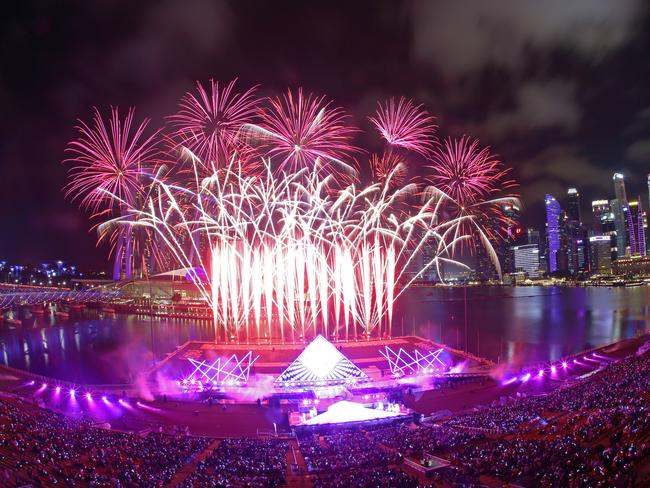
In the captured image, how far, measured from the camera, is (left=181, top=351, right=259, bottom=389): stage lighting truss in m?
22.0

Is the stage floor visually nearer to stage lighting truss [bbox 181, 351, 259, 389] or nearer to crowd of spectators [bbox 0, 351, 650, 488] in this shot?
stage lighting truss [bbox 181, 351, 259, 389]

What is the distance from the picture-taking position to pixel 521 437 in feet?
42.7

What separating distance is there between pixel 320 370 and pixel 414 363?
582cm

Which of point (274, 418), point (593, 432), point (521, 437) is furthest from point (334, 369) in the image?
point (593, 432)

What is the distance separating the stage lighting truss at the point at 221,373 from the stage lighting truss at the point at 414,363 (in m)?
7.32

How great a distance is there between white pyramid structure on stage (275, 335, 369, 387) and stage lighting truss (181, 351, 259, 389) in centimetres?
250

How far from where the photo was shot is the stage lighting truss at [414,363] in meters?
23.6

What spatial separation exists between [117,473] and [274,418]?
7.52 m

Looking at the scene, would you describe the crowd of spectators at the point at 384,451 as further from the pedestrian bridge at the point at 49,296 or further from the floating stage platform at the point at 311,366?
the pedestrian bridge at the point at 49,296

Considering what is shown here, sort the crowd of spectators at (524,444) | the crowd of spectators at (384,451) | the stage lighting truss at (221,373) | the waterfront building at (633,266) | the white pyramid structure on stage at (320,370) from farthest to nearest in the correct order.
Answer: the waterfront building at (633,266)
the stage lighting truss at (221,373)
the white pyramid structure on stage at (320,370)
the crowd of spectators at (384,451)
the crowd of spectators at (524,444)

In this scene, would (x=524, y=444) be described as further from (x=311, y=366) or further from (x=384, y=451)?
(x=311, y=366)

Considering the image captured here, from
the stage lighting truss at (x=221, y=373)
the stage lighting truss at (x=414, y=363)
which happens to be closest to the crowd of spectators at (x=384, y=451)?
the stage lighting truss at (x=221, y=373)

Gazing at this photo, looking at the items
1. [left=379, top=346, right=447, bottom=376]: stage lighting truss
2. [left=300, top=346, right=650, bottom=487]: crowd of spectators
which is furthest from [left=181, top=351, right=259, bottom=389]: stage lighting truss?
[left=300, top=346, right=650, bottom=487]: crowd of spectators

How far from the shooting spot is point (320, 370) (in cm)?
2162
